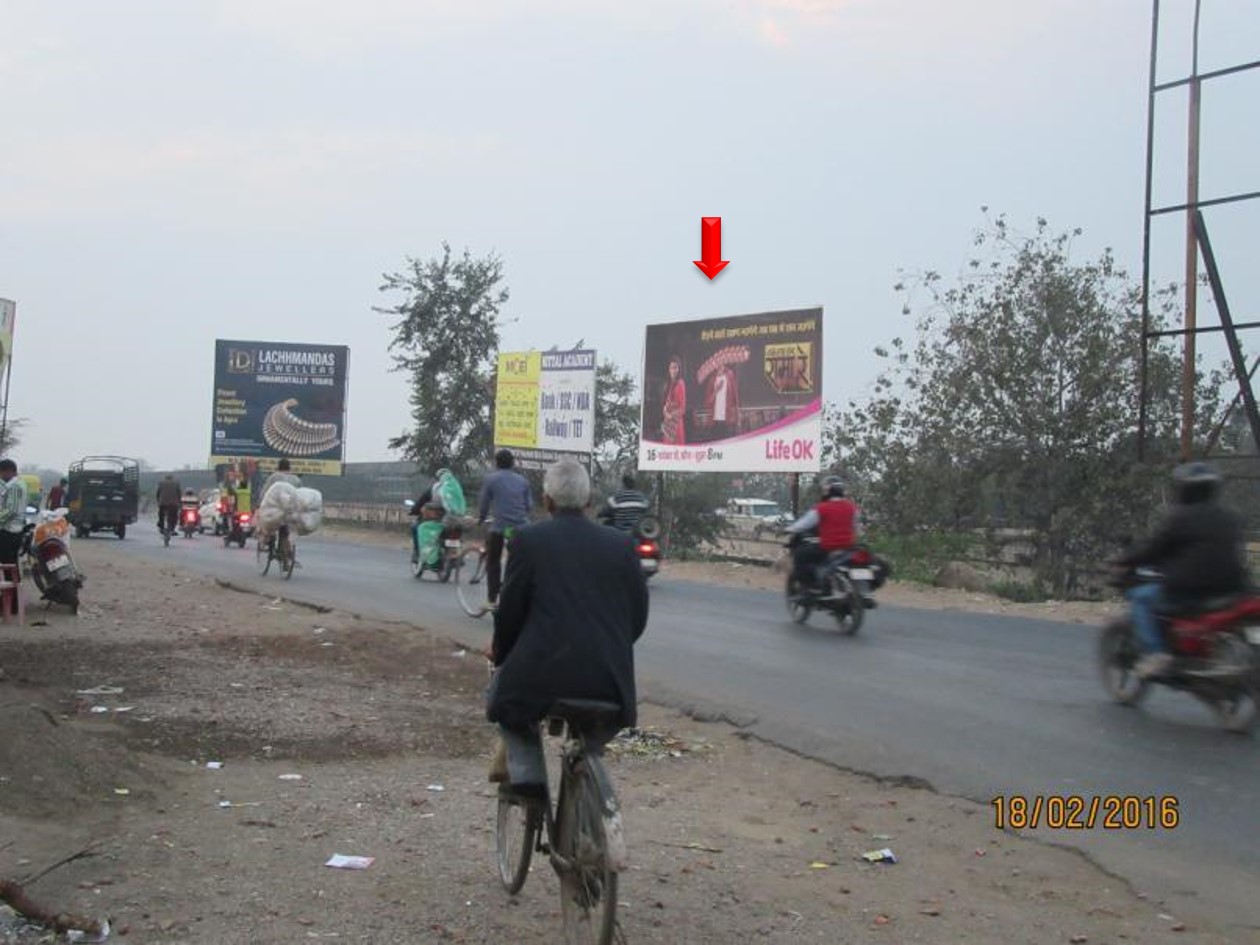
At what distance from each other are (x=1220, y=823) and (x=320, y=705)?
5.86 metres

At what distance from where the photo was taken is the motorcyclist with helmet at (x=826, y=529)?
1427cm

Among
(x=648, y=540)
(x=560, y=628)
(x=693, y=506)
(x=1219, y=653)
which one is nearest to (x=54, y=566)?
(x=648, y=540)

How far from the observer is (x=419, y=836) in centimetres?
590

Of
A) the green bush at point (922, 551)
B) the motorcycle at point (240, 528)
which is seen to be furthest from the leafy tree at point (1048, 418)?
the motorcycle at point (240, 528)

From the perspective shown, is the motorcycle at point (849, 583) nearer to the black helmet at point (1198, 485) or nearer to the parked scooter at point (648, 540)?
the black helmet at point (1198, 485)

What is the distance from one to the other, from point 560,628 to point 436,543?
1610 cm

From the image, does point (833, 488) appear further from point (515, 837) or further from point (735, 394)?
point (735, 394)

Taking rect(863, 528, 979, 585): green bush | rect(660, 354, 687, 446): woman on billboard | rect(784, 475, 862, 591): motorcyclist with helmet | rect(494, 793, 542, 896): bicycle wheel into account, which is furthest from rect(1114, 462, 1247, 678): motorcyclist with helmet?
rect(660, 354, 687, 446): woman on billboard

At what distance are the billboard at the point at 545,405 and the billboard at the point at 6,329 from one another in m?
12.6

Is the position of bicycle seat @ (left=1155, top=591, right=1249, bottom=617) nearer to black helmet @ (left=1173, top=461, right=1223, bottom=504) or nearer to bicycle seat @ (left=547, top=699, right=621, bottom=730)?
black helmet @ (left=1173, top=461, right=1223, bottom=504)

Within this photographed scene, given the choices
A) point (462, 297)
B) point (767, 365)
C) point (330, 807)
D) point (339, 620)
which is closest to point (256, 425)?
point (462, 297)

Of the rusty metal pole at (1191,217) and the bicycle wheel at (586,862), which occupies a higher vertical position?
the rusty metal pole at (1191,217)

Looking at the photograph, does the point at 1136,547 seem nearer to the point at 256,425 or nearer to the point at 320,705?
the point at 320,705

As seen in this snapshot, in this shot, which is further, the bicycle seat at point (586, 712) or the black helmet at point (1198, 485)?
the black helmet at point (1198, 485)
